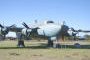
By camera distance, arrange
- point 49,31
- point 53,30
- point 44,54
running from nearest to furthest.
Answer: point 44,54, point 53,30, point 49,31

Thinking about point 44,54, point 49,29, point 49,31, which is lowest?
point 44,54

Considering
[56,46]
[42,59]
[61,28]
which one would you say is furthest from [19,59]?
[56,46]

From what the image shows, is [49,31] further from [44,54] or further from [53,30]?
[44,54]

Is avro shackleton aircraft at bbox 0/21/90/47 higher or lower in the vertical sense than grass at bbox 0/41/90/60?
higher

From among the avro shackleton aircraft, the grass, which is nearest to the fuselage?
the avro shackleton aircraft

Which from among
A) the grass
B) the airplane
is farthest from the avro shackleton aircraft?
the grass

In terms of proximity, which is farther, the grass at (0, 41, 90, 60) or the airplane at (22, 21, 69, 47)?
the airplane at (22, 21, 69, 47)

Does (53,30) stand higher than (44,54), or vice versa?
(53,30)

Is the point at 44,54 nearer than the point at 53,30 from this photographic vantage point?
Yes

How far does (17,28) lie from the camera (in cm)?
3609

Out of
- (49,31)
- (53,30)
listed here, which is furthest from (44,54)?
(49,31)

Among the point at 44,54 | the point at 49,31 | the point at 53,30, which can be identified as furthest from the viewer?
the point at 49,31

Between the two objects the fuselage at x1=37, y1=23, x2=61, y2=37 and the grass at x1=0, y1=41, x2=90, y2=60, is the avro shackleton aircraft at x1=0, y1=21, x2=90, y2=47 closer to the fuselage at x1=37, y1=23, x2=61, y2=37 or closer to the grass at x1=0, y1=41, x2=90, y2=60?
Answer: the fuselage at x1=37, y1=23, x2=61, y2=37

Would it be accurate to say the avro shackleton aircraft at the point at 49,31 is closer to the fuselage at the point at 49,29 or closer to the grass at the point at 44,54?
the fuselage at the point at 49,29
